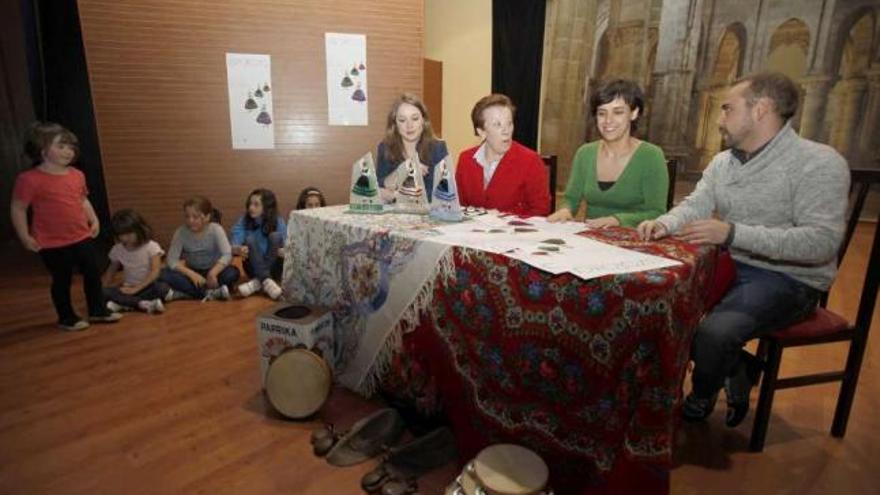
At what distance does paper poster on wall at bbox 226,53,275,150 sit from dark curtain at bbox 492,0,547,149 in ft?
7.19

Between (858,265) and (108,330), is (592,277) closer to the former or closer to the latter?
(108,330)

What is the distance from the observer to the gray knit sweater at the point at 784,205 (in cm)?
156

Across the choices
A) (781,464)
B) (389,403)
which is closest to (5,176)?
(389,403)

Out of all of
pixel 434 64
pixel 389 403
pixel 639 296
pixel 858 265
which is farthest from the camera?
pixel 434 64

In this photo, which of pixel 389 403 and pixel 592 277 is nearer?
pixel 592 277

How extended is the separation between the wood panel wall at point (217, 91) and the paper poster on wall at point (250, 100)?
50 mm

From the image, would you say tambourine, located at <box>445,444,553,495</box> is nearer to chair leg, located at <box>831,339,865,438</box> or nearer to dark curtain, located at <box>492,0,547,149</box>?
chair leg, located at <box>831,339,865,438</box>

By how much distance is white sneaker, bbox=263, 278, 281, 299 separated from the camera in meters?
3.28

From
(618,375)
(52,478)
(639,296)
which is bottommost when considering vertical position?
(52,478)

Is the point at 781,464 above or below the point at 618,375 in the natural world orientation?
below

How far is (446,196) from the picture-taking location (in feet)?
6.23

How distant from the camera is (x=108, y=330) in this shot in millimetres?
2787

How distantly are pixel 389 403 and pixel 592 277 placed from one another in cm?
110

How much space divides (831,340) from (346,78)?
354cm
